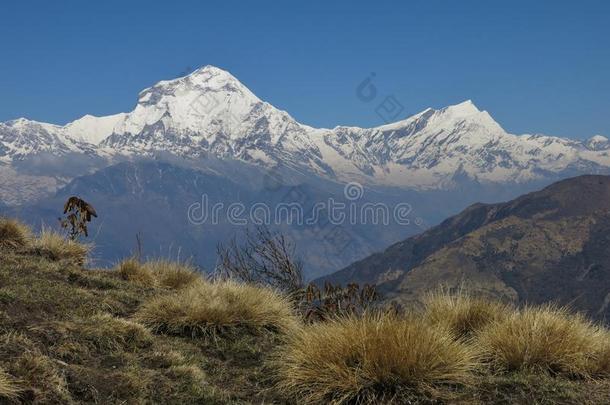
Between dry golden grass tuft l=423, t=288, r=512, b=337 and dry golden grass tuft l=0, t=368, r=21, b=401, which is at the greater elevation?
dry golden grass tuft l=0, t=368, r=21, b=401

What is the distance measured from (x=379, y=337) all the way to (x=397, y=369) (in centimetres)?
45

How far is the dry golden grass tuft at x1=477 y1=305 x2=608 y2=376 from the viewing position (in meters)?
7.52

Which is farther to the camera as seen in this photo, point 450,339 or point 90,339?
point 90,339

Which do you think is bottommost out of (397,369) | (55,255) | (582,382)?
(582,382)

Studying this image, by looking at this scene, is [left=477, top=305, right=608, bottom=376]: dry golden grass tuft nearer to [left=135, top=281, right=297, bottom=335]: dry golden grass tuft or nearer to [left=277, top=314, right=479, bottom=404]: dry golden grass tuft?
[left=277, top=314, right=479, bottom=404]: dry golden grass tuft

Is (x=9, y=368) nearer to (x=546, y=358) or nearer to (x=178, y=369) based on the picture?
(x=178, y=369)

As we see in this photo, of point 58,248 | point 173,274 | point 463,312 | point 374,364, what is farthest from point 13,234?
point 374,364

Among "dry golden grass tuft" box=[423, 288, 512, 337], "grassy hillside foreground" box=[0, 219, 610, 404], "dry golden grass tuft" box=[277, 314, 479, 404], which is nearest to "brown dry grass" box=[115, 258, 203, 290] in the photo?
"grassy hillside foreground" box=[0, 219, 610, 404]

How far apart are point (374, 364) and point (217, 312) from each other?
11.5 feet

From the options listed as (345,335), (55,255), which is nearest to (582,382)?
(345,335)

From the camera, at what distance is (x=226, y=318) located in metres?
9.29

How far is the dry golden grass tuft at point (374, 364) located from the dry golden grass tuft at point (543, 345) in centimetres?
77

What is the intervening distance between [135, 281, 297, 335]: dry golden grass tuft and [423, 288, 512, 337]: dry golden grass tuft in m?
2.38

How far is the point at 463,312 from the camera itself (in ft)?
31.4
